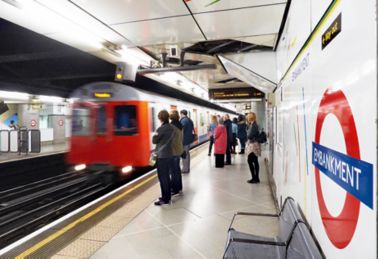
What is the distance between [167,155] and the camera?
4.22m

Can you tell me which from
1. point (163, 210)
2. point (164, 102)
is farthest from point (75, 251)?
point (164, 102)

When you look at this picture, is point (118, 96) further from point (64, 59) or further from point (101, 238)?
point (101, 238)

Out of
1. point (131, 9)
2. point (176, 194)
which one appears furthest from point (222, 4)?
point (176, 194)

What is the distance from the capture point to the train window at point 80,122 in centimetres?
636

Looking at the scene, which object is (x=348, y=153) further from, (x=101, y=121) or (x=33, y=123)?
(x=33, y=123)

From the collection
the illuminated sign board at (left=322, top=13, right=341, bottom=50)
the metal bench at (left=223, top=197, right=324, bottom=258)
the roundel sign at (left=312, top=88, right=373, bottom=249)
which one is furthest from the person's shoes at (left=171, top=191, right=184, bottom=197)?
the illuminated sign board at (left=322, top=13, right=341, bottom=50)

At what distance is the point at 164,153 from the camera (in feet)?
13.8

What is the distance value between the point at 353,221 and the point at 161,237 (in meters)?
2.50

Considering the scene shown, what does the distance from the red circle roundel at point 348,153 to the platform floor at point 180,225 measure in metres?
1.71

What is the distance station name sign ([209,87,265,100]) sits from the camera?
9765 millimetres

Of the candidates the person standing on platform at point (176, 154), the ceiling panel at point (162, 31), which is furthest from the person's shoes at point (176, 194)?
the ceiling panel at point (162, 31)

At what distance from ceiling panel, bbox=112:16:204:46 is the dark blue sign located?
2604mm

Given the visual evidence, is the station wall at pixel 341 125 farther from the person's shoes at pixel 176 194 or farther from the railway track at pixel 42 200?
the railway track at pixel 42 200

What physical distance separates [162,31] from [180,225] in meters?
2.70
